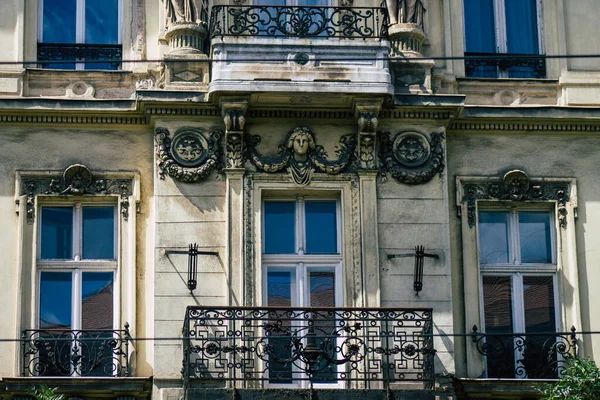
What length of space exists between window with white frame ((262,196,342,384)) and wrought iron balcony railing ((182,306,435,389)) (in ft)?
2.00

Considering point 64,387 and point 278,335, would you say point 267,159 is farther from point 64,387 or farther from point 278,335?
point 64,387

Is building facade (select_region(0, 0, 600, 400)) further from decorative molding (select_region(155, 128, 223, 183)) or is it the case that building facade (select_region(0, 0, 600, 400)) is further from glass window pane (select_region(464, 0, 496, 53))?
glass window pane (select_region(464, 0, 496, 53))

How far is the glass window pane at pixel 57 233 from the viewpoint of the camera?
2302cm

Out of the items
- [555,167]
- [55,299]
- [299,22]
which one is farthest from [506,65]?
[55,299]

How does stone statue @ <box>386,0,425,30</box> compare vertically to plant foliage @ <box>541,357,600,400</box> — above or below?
above

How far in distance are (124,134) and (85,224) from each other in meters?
1.33

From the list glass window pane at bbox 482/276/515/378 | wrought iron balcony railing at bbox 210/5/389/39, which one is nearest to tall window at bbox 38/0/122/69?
wrought iron balcony railing at bbox 210/5/389/39

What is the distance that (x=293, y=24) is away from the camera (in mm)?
23438

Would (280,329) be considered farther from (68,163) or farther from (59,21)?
(59,21)

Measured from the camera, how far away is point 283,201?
76.6 feet

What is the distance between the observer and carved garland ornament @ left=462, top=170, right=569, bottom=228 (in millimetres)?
23516

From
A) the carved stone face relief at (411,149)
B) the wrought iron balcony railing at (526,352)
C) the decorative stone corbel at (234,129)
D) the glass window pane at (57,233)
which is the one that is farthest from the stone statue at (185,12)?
the wrought iron balcony railing at (526,352)

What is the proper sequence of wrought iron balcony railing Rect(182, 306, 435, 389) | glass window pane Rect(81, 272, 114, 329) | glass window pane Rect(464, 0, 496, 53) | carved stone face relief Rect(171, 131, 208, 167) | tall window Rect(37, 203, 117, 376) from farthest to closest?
1. glass window pane Rect(464, 0, 496, 53)
2. carved stone face relief Rect(171, 131, 208, 167)
3. glass window pane Rect(81, 272, 114, 329)
4. tall window Rect(37, 203, 117, 376)
5. wrought iron balcony railing Rect(182, 306, 435, 389)

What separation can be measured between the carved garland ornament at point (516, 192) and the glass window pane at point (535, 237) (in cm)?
28
